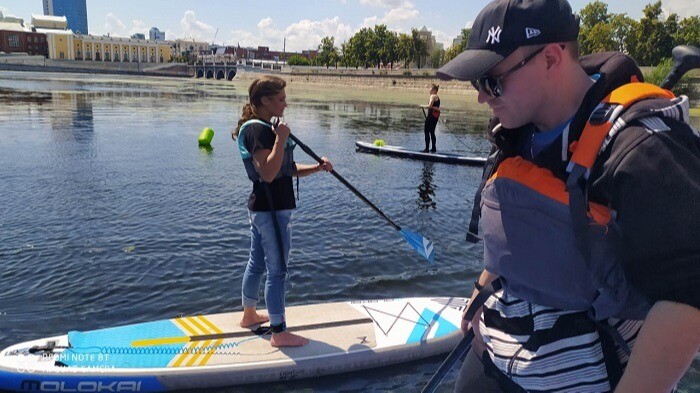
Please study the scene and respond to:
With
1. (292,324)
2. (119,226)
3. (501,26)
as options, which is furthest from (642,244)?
(119,226)

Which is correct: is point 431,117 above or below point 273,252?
above

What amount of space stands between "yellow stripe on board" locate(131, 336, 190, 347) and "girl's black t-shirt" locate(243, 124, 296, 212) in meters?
1.60

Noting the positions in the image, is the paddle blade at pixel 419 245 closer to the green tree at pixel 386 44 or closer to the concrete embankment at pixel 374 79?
the concrete embankment at pixel 374 79

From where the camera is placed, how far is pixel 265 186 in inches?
186

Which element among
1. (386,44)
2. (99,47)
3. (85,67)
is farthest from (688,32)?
(99,47)

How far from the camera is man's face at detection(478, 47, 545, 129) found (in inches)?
63.1

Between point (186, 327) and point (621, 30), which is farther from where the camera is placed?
point (621, 30)

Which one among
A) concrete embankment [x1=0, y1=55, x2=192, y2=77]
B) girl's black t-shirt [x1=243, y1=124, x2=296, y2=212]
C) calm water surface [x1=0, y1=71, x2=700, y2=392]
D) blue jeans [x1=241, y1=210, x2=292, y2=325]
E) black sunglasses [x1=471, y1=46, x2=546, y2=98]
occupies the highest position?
concrete embankment [x1=0, y1=55, x2=192, y2=77]

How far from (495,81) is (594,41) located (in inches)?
3643

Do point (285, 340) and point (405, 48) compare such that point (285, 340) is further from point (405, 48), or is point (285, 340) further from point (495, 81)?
point (405, 48)

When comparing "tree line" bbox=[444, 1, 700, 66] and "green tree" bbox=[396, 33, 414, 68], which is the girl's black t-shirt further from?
"green tree" bbox=[396, 33, 414, 68]

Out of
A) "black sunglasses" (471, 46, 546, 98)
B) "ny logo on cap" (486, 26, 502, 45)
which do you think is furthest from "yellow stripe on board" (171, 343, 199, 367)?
"ny logo on cap" (486, 26, 502, 45)

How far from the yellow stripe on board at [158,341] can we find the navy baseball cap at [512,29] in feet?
14.7

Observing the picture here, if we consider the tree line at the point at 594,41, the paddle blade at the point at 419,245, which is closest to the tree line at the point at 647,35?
the tree line at the point at 594,41
